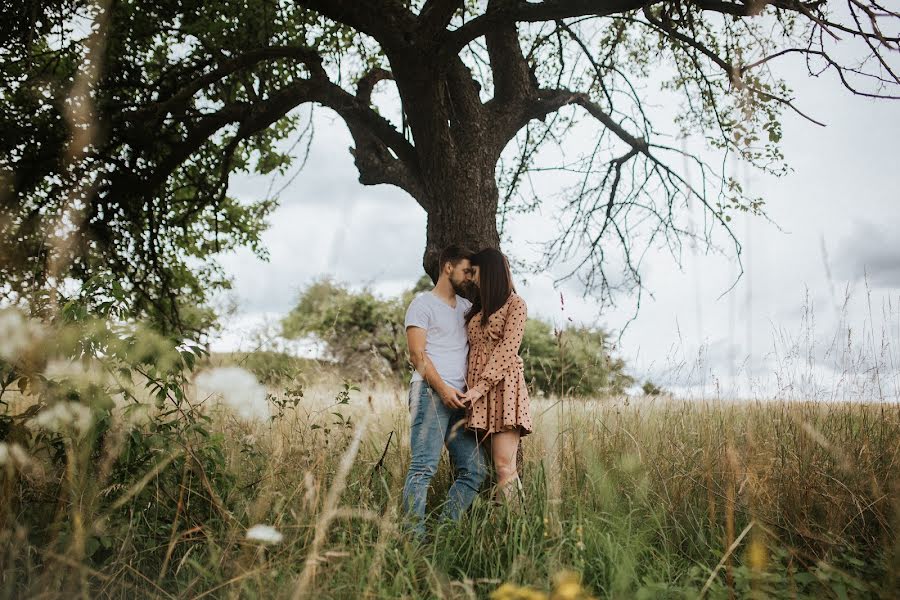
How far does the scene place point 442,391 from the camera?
3.98 m

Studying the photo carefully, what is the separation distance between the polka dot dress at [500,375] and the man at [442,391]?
100mm

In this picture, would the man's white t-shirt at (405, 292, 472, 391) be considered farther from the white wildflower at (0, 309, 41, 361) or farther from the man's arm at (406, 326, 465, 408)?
the white wildflower at (0, 309, 41, 361)

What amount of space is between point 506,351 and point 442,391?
463 millimetres

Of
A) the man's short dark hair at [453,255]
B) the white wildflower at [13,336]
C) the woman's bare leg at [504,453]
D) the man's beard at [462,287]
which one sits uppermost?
the man's short dark hair at [453,255]

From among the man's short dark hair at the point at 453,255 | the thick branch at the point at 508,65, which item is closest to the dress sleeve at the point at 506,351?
the man's short dark hair at the point at 453,255

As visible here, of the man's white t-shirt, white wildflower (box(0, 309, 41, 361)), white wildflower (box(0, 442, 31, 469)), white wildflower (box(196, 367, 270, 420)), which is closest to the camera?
white wildflower (box(0, 442, 31, 469))

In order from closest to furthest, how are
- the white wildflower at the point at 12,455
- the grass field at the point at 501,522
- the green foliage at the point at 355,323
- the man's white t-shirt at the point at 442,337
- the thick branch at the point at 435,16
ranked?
the grass field at the point at 501,522
the white wildflower at the point at 12,455
the man's white t-shirt at the point at 442,337
the thick branch at the point at 435,16
the green foliage at the point at 355,323

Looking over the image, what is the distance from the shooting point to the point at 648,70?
829 cm

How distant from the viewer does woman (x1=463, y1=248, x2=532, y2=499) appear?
4.01 meters

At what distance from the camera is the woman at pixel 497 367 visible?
4008mm

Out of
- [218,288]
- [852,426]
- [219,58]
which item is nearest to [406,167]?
[219,58]

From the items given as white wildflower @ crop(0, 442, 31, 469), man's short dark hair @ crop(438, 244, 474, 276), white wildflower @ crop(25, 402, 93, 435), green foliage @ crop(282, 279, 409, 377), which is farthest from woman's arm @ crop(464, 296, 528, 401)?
green foliage @ crop(282, 279, 409, 377)

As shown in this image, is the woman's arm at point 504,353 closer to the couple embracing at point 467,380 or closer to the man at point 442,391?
the couple embracing at point 467,380

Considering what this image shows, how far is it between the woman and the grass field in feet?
0.70
